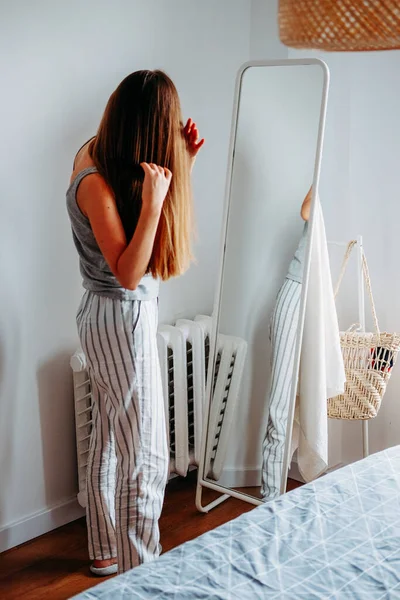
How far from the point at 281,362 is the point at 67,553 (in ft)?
2.97

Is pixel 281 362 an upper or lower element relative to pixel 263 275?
lower

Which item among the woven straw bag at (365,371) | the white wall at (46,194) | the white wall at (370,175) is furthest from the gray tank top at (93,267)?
the white wall at (370,175)

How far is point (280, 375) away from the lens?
8.02 feet

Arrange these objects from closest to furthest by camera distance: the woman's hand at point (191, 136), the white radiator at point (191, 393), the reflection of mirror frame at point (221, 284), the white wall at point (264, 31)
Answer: the woman's hand at point (191, 136) → the reflection of mirror frame at point (221, 284) → the white radiator at point (191, 393) → the white wall at point (264, 31)

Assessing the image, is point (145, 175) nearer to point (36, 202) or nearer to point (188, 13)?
point (36, 202)

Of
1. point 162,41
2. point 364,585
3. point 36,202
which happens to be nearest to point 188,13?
point 162,41

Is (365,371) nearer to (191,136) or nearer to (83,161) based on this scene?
(191,136)

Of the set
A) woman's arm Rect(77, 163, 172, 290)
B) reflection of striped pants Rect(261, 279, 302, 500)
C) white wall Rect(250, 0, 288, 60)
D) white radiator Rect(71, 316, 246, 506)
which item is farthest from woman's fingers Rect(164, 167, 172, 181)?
white wall Rect(250, 0, 288, 60)

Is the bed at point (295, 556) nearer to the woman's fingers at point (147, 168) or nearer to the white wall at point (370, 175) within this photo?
the woman's fingers at point (147, 168)

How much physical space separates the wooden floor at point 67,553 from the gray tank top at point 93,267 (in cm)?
86

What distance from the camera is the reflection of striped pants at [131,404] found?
6.56ft

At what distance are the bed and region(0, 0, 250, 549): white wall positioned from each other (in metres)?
1.10

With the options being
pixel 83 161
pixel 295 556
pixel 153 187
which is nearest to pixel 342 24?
pixel 295 556

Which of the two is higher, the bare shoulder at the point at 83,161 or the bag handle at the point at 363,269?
the bare shoulder at the point at 83,161
